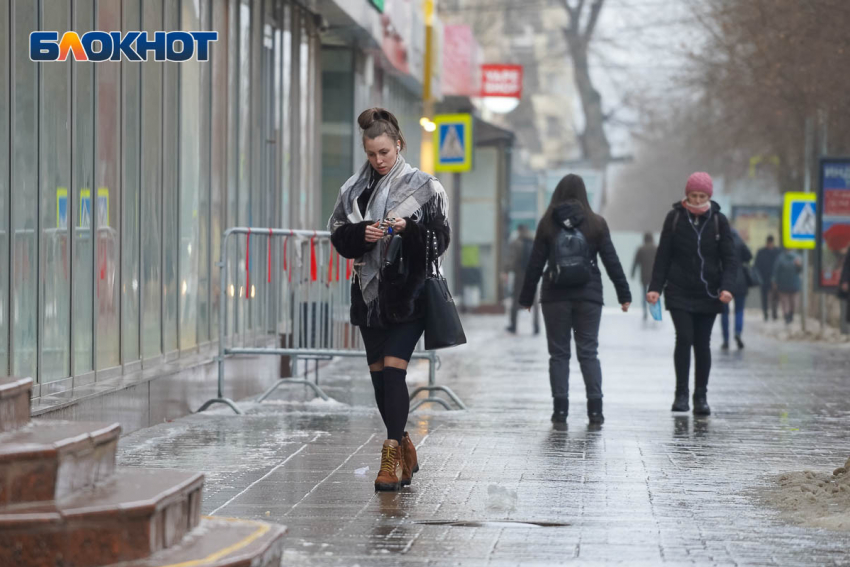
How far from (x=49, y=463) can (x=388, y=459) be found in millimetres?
2417

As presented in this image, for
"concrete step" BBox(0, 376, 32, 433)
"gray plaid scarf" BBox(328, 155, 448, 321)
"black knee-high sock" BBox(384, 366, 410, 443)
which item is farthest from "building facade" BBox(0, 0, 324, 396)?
"concrete step" BBox(0, 376, 32, 433)

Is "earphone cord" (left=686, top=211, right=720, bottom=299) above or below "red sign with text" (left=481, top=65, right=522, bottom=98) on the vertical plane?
below

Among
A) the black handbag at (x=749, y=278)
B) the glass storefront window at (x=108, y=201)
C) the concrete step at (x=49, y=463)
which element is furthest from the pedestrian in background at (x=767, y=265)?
the concrete step at (x=49, y=463)

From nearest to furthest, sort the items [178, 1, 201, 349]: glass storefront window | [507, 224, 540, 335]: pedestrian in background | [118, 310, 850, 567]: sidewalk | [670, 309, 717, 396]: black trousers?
[118, 310, 850, 567]: sidewalk < [670, 309, 717, 396]: black trousers < [178, 1, 201, 349]: glass storefront window < [507, 224, 540, 335]: pedestrian in background

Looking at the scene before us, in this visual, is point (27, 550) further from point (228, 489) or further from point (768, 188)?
point (768, 188)

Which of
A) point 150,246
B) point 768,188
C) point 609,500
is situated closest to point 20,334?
point 150,246

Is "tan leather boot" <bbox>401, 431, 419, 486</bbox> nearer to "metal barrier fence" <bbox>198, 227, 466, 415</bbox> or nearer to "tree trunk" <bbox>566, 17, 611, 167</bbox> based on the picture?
"metal barrier fence" <bbox>198, 227, 466, 415</bbox>

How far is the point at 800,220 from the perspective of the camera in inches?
978

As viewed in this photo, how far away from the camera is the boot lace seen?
7203mm

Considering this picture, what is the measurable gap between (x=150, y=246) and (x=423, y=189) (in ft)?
14.3

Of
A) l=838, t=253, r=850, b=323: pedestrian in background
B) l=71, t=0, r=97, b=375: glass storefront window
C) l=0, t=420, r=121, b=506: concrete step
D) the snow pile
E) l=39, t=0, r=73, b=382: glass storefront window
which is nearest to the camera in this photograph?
l=0, t=420, r=121, b=506: concrete step

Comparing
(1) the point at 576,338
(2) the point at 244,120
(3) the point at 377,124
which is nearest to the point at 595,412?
(1) the point at 576,338

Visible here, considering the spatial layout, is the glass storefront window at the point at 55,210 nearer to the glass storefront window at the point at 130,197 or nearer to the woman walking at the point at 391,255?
the glass storefront window at the point at 130,197

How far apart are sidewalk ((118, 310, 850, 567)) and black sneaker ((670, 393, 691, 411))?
139 millimetres
